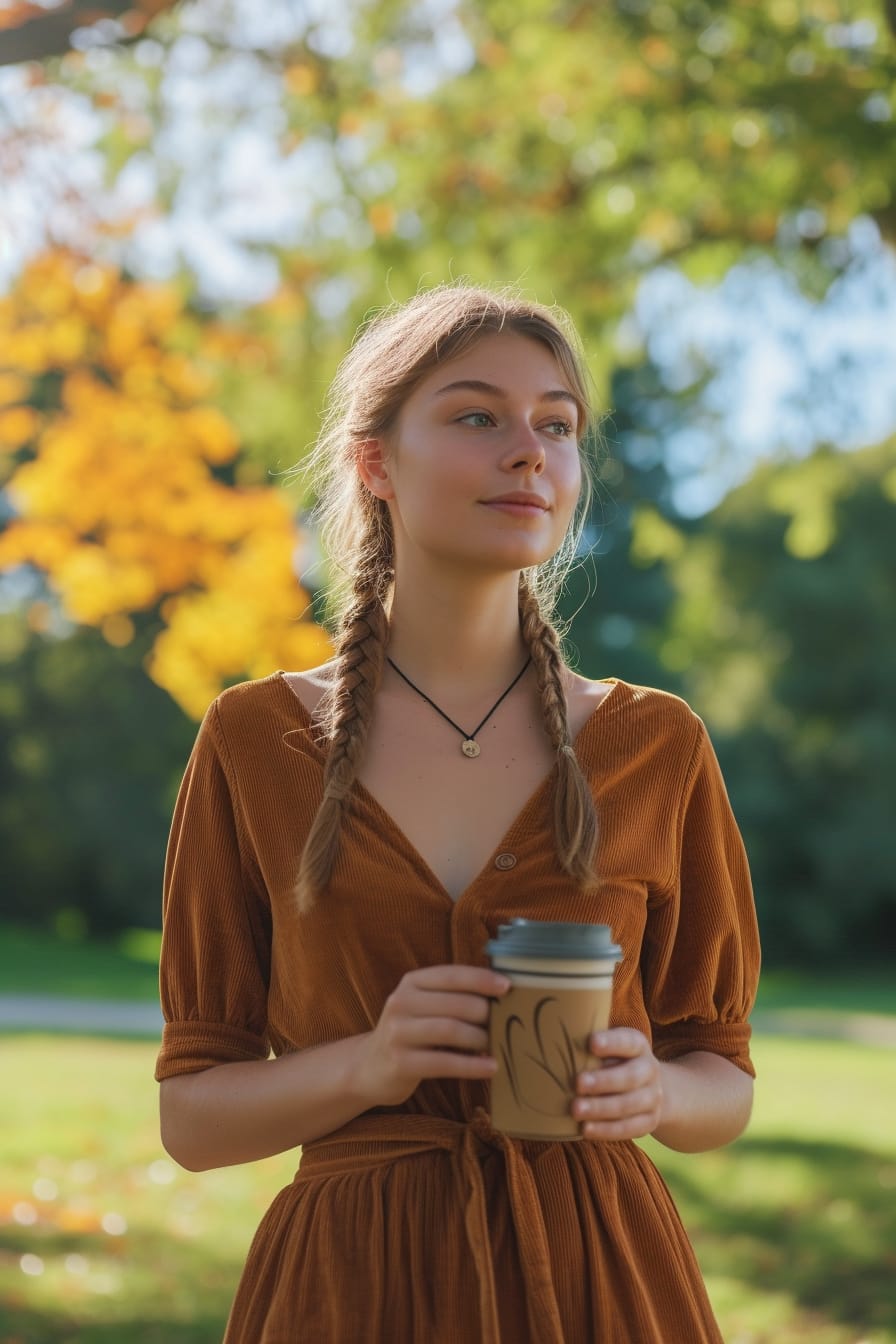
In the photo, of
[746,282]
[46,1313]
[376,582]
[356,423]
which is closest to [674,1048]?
[376,582]

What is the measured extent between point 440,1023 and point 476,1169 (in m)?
0.35

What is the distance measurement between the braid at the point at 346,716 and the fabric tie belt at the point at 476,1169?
0.33 metres

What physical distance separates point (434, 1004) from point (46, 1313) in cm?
502

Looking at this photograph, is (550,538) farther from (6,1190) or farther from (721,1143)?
(6,1190)

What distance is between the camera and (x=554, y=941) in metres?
1.77

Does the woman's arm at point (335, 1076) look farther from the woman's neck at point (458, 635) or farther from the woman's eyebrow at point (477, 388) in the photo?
the woman's eyebrow at point (477, 388)

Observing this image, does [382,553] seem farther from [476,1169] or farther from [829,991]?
[829,991]

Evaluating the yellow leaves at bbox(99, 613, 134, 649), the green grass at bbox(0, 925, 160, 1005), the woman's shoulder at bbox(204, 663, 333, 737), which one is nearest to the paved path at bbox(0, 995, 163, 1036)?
the green grass at bbox(0, 925, 160, 1005)

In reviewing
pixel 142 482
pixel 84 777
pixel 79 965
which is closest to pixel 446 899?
pixel 142 482

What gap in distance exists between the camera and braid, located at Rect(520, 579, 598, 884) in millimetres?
2152

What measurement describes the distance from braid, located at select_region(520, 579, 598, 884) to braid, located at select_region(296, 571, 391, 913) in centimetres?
24

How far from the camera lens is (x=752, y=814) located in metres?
28.7

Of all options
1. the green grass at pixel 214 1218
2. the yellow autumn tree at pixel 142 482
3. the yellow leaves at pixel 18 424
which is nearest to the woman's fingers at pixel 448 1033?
the green grass at pixel 214 1218

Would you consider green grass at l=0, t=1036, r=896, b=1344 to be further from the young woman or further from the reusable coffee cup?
the reusable coffee cup
